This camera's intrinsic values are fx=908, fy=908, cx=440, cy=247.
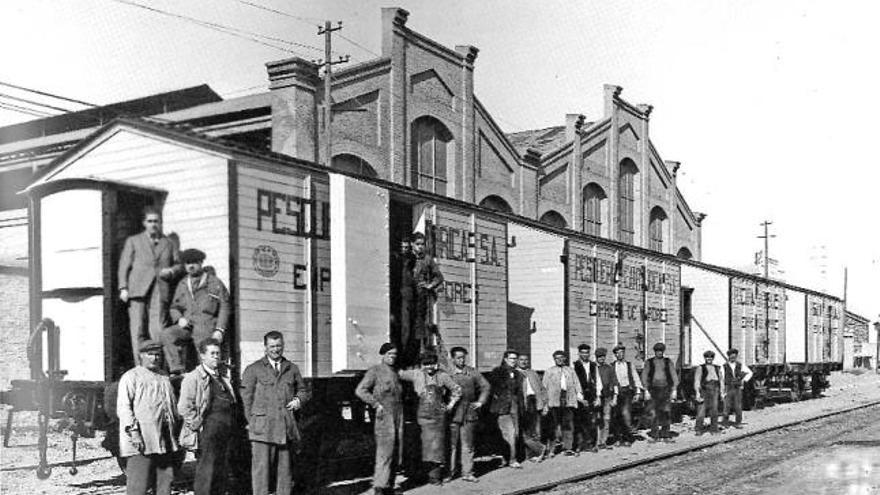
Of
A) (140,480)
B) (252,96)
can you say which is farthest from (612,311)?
(140,480)

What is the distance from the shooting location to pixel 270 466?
29.1ft

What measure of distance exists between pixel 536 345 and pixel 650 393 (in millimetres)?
2298


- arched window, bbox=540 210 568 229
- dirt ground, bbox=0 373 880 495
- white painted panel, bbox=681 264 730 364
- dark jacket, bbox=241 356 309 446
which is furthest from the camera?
arched window, bbox=540 210 568 229

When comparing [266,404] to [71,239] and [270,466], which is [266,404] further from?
[71,239]

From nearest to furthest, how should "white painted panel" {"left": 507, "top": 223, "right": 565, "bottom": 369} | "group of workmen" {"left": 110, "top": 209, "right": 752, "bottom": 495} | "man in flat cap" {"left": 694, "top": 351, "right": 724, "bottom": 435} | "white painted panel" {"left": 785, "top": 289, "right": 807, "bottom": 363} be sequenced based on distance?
"group of workmen" {"left": 110, "top": 209, "right": 752, "bottom": 495} < "white painted panel" {"left": 507, "top": 223, "right": 565, "bottom": 369} < "man in flat cap" {"left": 694, "top": 351, "right": 724, "bottom": 435} < "white painted panel" {"left": 785, "top": 289, "right": 807, "bottom": 363}

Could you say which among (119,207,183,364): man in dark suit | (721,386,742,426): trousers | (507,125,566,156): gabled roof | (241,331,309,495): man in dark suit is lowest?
(721,386,742,426): trousers

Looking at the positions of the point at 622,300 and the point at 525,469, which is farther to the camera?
the point at 622,300

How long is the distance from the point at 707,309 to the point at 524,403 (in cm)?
1211

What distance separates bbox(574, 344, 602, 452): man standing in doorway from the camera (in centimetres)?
1507

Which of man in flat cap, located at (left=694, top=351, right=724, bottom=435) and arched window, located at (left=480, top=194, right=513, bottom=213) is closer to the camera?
man in flat cap, located at (left=694, top=351, right=724, bottom=435)

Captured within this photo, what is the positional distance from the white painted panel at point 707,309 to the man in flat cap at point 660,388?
742cm

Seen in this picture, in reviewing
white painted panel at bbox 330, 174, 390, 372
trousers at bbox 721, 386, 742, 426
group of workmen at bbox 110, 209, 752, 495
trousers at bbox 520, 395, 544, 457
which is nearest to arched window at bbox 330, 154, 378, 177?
trousers at bbox 721, 386, 742, 426

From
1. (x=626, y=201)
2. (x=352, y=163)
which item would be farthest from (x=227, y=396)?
(x=626, y=201)

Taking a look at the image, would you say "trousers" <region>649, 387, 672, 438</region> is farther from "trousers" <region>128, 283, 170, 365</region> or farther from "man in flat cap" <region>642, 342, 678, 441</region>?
"trousers" <region>128, 283, 170, 365</region>
